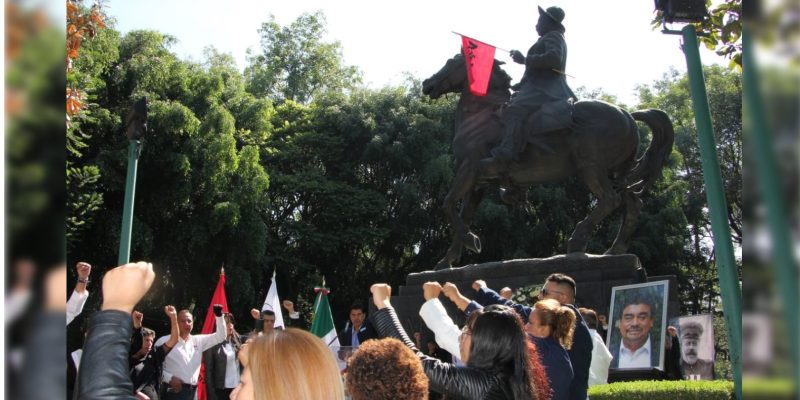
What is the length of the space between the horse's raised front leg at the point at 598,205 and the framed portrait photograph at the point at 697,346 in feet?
7.03

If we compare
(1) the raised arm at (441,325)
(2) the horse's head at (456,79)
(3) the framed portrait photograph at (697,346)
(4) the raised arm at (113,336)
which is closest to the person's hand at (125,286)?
(4) the raised arm at (113,336)

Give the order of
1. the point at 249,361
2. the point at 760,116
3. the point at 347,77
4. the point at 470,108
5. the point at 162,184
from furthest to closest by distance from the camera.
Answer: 1. the point at 347,77
2. the point at 162,184
3. the point at 470,108
4. the point at 249,361
5. the point at 760,116

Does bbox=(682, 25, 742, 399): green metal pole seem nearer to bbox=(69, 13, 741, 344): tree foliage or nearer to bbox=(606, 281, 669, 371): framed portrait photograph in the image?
bbox=(606, 281, 669, 371): framed portrait photograph

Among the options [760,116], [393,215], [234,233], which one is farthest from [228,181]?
[760,116]

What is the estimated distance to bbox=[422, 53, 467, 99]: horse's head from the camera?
11.3m

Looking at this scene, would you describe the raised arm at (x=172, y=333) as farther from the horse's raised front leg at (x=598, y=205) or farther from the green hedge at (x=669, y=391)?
the horse's raised front leg at (x=598, y=205)

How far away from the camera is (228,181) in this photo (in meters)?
23.3

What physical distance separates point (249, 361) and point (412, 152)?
25812 millimetres

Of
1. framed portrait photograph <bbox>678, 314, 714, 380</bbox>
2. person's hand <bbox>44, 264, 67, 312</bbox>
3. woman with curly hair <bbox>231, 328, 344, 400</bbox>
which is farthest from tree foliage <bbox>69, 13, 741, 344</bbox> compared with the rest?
person's hand <bbox>44, 264, 67, 312</bbox>

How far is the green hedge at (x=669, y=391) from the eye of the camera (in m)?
5.95

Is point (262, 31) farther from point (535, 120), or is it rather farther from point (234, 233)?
point (535, 120)

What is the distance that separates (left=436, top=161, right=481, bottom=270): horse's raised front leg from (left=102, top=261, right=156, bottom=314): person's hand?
9.71 metres

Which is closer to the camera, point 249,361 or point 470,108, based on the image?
point 249,361

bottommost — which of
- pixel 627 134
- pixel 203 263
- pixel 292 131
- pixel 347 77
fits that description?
pixel 203 263
